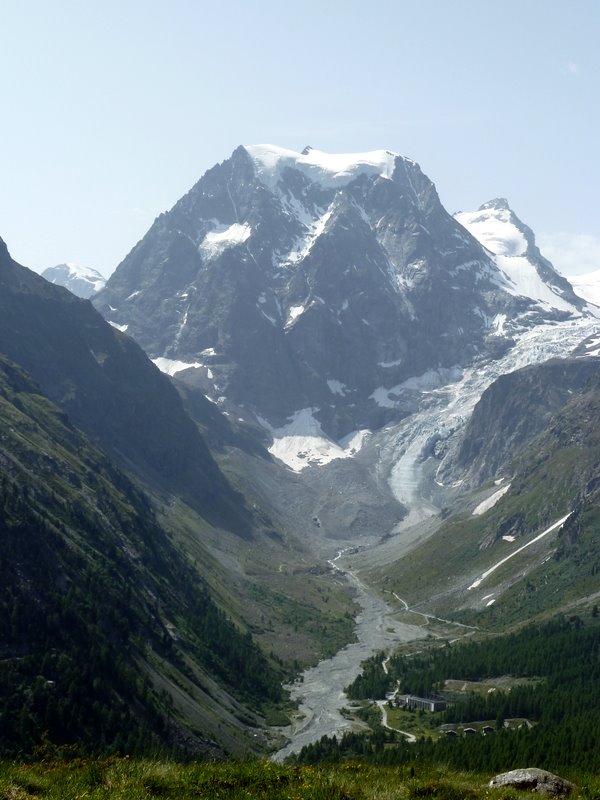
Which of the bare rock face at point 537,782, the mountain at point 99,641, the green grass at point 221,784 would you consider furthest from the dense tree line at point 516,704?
the green grass at point 221,784

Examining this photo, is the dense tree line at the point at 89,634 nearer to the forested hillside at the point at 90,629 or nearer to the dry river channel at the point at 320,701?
the forested hillside at the point at 90,629

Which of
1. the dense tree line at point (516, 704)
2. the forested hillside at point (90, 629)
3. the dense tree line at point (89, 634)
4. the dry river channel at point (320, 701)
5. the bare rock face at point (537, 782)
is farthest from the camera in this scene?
the dry river channel at point (320, 701)

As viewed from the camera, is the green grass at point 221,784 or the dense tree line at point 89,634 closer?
the green grass at point 221,784

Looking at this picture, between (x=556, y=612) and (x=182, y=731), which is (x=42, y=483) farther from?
(x=556, y=612)

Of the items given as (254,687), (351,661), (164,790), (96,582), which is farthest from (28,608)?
(351,661)

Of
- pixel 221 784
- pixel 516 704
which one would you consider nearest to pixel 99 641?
pixel 516 704

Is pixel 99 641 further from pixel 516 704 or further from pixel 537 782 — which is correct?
pixel 537 782

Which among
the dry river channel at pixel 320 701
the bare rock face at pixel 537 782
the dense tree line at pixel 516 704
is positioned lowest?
the dry river channel at pixel 320 701
